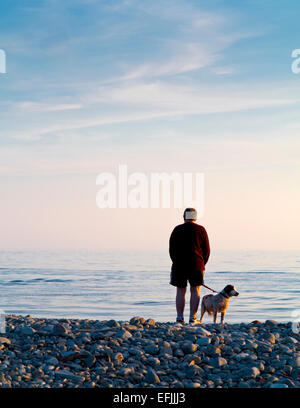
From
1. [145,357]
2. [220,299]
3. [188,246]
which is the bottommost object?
[145,357]

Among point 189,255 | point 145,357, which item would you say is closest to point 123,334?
point 145,357

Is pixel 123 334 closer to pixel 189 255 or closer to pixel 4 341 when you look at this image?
pixel 4 341

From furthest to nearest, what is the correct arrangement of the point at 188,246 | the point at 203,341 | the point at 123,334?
the point at 188,246 → the point at 123,334 → the point at 203,341

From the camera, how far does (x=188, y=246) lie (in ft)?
36.1

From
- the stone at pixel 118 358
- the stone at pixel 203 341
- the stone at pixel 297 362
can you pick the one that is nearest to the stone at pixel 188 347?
the stone at pixel 203 341

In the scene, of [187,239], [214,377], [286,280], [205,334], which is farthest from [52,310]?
[286,280]

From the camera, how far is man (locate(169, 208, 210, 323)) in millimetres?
11000

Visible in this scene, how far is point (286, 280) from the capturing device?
1234 inches

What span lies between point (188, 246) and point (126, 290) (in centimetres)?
1540

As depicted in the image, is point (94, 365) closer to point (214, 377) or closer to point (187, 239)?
point (214, 377)

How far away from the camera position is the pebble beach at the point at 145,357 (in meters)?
7.40

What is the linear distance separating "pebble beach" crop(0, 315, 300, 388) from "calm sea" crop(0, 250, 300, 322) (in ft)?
27.6

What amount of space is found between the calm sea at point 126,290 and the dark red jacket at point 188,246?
6.67 m
